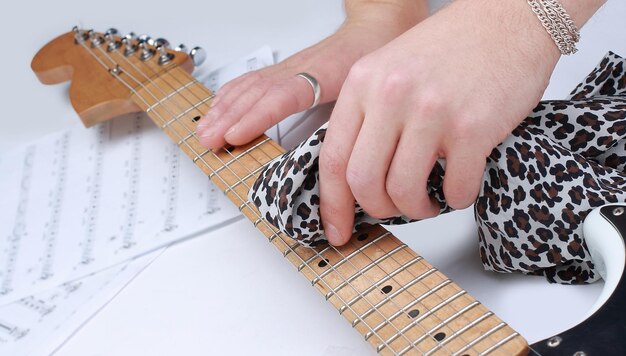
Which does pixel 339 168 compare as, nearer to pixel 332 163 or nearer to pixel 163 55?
pixel 332 163

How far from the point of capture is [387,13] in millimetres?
1272

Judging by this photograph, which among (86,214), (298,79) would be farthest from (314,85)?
(86,214)

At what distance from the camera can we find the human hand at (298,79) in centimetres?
103

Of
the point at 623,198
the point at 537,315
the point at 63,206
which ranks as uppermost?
the point at 623,198

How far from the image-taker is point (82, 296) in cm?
100

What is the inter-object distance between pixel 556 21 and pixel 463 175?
7.2 inches

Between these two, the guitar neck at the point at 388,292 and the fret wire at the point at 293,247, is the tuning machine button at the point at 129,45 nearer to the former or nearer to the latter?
the guitar neck at the point at 388,292

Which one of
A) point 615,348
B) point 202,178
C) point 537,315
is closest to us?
point 615,348

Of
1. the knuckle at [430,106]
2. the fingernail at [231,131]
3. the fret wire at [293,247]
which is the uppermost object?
the knuckle at [430,106]

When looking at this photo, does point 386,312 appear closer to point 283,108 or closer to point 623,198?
point 623,198

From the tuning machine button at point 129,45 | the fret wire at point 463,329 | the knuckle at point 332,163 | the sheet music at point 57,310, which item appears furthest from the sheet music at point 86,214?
the fret wire at point 463,329

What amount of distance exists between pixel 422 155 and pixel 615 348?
0.22m

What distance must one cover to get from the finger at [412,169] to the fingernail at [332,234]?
0.07m

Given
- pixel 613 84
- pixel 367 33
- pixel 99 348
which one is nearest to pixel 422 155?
pixel 613 84
